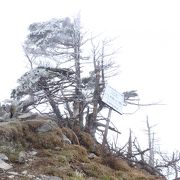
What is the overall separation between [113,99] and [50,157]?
305cm

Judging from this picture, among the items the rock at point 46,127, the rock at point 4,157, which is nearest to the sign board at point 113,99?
the rock at point 46,127

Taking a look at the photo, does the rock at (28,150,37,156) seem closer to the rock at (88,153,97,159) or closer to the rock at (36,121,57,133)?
the rock at (36,121,57,133)

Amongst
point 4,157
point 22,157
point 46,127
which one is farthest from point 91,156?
point 4,157

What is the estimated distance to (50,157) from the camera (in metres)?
7.21

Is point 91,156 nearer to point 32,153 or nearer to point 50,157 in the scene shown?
point 50,157

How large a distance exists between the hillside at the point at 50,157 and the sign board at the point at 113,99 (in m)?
1.16

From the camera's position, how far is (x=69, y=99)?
1195 centimetres

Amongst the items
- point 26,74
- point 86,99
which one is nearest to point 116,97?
point 86,99

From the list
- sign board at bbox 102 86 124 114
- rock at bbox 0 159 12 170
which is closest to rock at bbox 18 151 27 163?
rock at bbox 0 159 12 170

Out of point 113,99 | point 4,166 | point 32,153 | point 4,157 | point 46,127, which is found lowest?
point 4,166

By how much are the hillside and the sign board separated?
1164 millimetres

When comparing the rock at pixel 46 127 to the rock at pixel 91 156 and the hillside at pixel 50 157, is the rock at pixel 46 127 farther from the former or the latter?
the rock at pixel 91 156

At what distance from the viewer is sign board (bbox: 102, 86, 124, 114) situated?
31.0 feet

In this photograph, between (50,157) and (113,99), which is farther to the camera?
(113,99)
